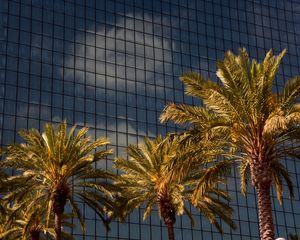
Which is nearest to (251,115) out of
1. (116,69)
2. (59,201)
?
(59,201)

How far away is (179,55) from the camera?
106 meters

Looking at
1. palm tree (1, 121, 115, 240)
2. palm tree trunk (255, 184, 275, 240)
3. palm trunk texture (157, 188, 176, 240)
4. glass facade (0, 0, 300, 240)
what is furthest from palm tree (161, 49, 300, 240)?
glass facade (0, 0, 300, 240)

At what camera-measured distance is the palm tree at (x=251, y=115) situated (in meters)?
34.8

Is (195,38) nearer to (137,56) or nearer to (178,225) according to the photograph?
(137,56)

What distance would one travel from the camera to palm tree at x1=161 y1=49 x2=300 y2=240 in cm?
3478

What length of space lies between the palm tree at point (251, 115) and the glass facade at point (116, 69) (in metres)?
51.0

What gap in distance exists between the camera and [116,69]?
99688mm

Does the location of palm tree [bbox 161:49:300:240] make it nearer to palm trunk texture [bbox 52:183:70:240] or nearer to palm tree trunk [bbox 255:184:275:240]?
palm tree trunk [bbox 255:184:275:240]

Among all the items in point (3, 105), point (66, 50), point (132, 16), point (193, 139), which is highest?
point (132, 16)

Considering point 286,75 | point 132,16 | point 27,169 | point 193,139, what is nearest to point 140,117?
point 132,16

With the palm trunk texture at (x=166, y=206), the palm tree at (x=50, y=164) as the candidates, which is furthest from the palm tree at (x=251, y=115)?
the palm trunk texture at (x=166, y=206)

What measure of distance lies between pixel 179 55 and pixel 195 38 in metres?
Answer: 4.67

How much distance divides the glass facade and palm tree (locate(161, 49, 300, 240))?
51024mm

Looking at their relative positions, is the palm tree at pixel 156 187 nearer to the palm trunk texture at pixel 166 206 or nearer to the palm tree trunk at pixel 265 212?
the palm trunk texture at pixel 166 206
